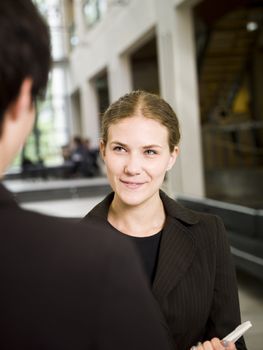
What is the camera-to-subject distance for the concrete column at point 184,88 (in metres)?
10.6

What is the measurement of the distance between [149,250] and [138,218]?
0.12 m

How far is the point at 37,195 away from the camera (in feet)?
47.7

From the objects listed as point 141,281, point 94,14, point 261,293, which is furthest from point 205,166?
point 141,281

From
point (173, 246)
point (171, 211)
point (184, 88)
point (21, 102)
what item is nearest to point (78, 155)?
point (184, 88)

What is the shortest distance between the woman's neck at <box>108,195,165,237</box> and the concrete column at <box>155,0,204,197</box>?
352 inches

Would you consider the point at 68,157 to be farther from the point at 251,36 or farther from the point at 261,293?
the point at 261,293

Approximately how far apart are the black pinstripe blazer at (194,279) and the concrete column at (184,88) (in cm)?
900

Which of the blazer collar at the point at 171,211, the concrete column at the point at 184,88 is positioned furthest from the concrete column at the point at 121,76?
the blazer collar at the point at 171,211

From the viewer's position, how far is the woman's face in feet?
5.70

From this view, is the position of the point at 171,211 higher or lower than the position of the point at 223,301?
higher

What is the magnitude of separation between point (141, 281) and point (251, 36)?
627 inches

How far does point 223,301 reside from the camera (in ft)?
5.66

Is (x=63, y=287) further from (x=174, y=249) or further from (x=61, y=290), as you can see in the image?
(x=174, y=249)

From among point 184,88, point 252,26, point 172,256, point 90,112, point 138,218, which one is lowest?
point 172,256
